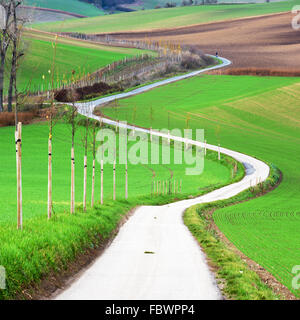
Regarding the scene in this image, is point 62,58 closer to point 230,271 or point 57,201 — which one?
point 57,201

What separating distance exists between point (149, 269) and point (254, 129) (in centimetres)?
8706

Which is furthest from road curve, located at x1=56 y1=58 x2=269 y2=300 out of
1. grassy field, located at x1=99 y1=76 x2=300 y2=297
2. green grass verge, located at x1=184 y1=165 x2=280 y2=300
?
grassy field, located at x1=99 y1=76 x2=300 y2=297

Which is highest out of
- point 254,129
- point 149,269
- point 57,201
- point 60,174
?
point 149,269

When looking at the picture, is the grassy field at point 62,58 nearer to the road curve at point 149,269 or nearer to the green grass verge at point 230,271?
the green grass verge at point 230,271

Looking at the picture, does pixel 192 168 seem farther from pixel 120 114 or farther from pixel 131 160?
pixel 120 114

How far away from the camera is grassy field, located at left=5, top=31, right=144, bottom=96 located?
447ft

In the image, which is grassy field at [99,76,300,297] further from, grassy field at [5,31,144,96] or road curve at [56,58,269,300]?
grassy field at [5,31,144,96]

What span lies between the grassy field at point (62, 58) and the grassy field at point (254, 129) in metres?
20.2

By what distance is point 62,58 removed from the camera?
159 m

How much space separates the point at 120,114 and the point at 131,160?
3110cm

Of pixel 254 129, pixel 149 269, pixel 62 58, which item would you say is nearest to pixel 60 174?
pixel 149 269

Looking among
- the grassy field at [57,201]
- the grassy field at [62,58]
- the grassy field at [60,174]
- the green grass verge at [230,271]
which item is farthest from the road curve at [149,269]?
the grassy field at [62,58]

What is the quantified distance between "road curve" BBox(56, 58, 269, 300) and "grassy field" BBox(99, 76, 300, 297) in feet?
10.1
